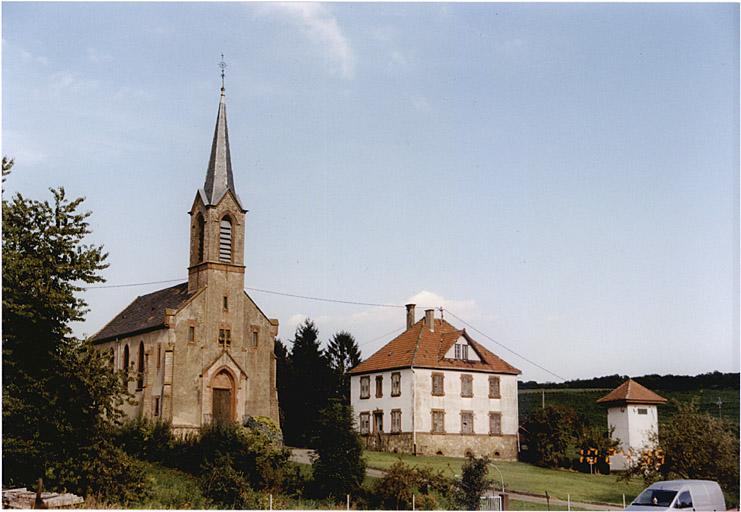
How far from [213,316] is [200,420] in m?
4.61

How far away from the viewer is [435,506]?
25906 millimetres

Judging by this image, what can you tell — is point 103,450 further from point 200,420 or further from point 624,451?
point 624,451

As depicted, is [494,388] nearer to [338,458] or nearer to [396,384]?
[396,384]

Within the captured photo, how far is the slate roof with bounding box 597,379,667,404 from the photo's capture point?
121 feet

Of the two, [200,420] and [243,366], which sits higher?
[243,366]

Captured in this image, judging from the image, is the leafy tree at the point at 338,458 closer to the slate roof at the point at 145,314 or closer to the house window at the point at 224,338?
the house window at the point at 224,338

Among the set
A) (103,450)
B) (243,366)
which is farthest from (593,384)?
(103,450)

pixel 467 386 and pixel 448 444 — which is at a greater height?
pixel 467 386

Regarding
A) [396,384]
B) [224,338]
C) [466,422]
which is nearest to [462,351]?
[466,422]

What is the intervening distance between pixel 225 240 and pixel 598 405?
1825 centimetres

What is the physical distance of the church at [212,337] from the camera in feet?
124

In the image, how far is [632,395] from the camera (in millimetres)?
37188

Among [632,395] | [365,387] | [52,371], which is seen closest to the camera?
[52,371]

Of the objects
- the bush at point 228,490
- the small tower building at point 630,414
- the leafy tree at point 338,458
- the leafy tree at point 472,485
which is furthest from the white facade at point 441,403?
the bush at point 228,490
